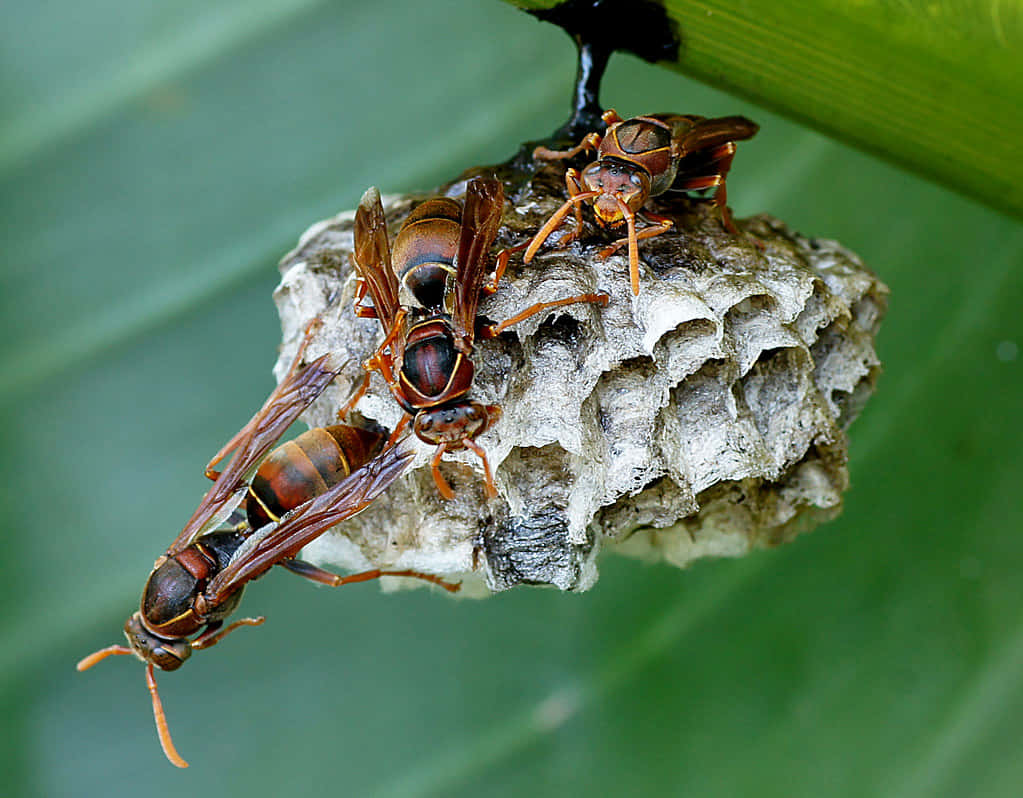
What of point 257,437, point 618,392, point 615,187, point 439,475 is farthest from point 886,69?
point 257,437

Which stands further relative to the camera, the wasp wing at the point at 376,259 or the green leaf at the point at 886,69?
the wasp wing at the point at 376,259

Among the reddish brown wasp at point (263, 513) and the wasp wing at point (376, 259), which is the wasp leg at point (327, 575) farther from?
the wasp wing at point (376, 259)

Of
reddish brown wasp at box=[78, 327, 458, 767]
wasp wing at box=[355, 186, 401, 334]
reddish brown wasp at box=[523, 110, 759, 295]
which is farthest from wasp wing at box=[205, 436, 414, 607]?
reddish brown wasp at box=[523, 110, 759, 295]

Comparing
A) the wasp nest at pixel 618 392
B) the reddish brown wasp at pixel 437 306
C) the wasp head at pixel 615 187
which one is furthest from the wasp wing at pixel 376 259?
the wasp head at pixel 615 187

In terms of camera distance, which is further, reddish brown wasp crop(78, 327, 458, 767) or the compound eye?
the compound eye

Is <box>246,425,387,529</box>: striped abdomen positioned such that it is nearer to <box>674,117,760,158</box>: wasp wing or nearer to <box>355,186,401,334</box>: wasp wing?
<box>355,186,401,334</box>: wasp wing

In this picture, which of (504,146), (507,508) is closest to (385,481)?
(507,508)
